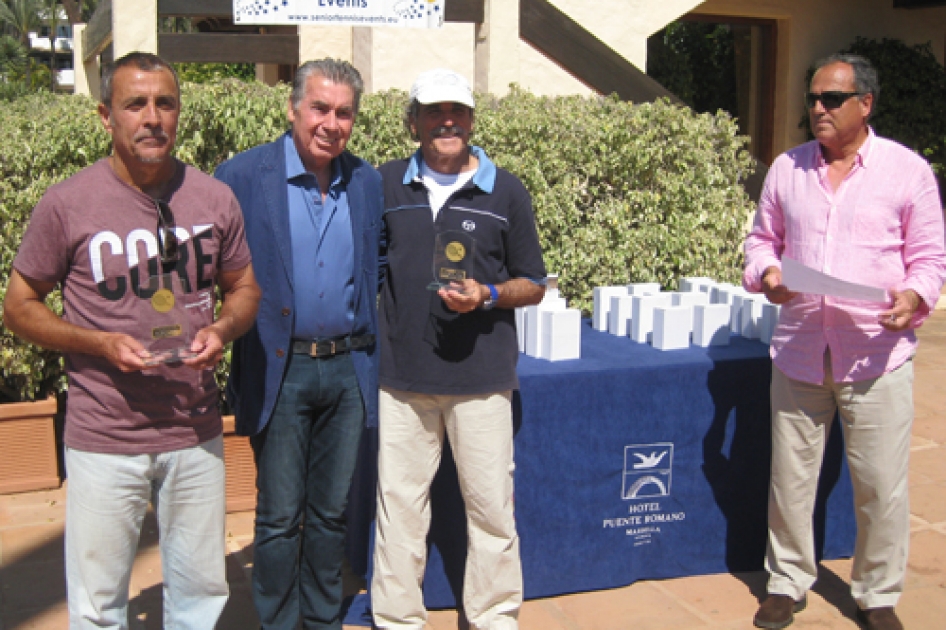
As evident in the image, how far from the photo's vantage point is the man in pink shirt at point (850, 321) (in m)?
3.43

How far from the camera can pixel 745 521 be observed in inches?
164

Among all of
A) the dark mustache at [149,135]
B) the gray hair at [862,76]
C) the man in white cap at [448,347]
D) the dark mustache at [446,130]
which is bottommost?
the man in white cap at [448,347]

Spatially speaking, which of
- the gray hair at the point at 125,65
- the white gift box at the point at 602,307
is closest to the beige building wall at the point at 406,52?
the white gift box at the point at 602,307

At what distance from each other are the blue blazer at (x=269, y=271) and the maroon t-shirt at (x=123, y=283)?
0.32 metres

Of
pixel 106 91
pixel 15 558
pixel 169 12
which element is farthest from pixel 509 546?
pixel 169 12

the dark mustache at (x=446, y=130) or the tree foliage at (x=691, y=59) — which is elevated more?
the tree foliage at (x=691, y=59)

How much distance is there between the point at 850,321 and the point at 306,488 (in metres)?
2.01

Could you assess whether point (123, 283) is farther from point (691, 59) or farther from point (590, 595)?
point (691, 59)

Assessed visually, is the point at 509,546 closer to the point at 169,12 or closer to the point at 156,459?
the point at 156,459

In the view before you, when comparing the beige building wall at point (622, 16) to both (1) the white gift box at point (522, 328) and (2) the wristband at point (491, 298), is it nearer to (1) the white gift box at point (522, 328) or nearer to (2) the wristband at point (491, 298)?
(1) the white gift box at point (522, 328)

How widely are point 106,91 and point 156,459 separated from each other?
1.02 metres

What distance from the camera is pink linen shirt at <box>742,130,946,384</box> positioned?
3.42 meters

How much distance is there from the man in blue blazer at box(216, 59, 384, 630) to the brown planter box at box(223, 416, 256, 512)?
167 cm

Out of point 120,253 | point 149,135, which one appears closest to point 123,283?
point 120,253
